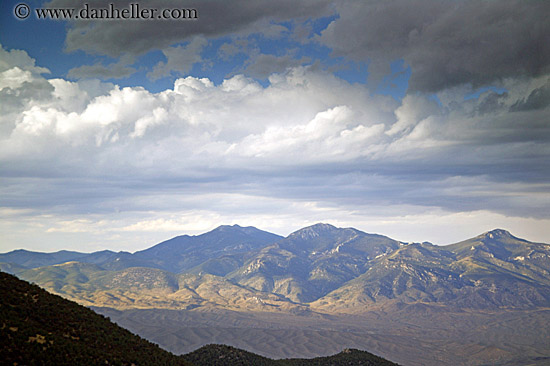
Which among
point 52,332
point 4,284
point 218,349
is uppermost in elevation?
point 4,284

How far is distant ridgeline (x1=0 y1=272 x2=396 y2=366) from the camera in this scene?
2328 inches

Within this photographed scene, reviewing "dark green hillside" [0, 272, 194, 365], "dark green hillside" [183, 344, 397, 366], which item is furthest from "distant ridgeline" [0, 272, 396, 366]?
"dark green hillside" [183, 344, 397, 366]

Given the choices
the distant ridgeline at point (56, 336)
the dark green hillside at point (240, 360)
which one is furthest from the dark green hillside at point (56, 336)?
the dark green hillside at point (240, 360)

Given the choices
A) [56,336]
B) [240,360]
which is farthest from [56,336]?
[240,360]

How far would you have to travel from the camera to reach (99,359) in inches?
2564

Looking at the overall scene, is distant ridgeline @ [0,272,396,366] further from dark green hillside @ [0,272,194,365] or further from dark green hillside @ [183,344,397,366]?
dark green hillside @ [183,344,397,366]

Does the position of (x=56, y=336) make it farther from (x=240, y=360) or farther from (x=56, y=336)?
(x=240, y=360)

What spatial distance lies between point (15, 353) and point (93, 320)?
25.0 meters

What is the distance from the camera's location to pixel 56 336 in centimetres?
6619

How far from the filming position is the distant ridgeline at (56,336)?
59.1m

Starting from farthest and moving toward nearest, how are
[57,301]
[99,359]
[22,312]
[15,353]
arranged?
1. [57,301]
2. [22,312]
3. [99,359]
4. [15,353]

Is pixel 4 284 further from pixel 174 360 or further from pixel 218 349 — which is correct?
pixel 218 349

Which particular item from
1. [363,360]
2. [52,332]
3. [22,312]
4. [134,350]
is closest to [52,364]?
[52,332]

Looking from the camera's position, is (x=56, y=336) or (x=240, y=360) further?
(x=240, y=360)
